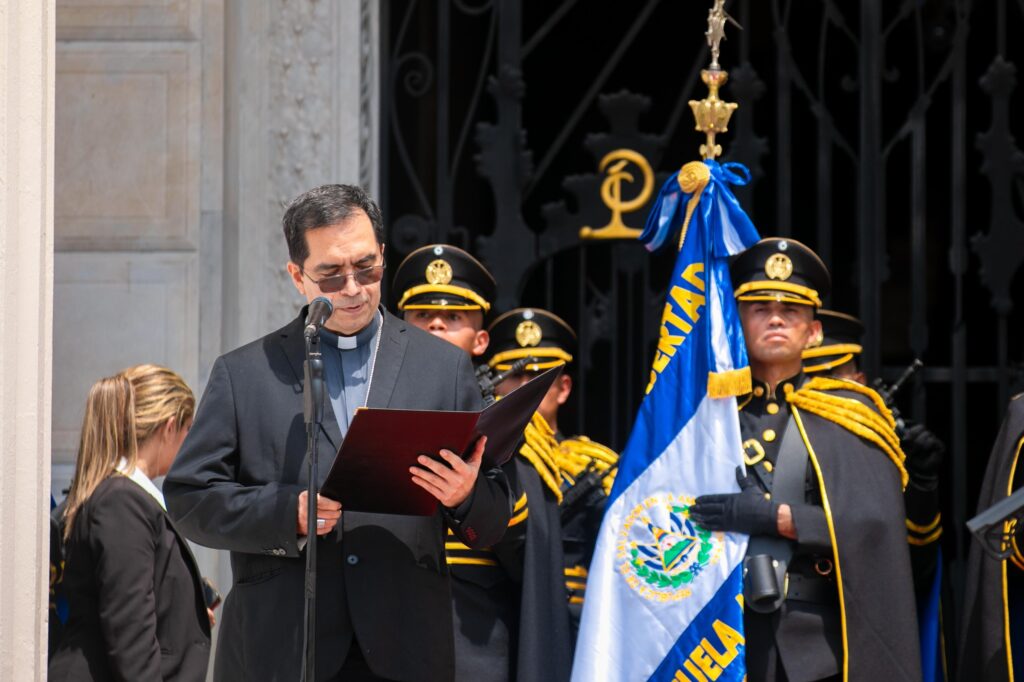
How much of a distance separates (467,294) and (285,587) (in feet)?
7.42

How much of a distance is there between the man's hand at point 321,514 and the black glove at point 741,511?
1846 millimetres

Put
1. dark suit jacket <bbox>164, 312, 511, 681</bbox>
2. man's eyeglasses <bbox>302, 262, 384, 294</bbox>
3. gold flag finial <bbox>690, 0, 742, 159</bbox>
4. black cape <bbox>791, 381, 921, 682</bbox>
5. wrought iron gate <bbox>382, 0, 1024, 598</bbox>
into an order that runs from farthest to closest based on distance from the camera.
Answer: wrought iron gate <bbox>382, 0, 1024, 598</bbox> < gold flag finial <bbox>690, 0, 742, 159</bbox> < black cape <bbox>791, 381, 921, 682</bbox> < man's eyeglasses <bbox>302, 262, 384, 294</bbox> < dark suit jacket <bbox>164, 312, 511, 681</bbox>

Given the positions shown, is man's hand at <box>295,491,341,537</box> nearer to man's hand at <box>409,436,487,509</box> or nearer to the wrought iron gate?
man's hand at <box>409,436,487,509</box>

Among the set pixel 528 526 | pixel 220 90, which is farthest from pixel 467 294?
pixel 220 90

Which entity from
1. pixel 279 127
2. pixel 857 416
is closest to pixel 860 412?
pixel 857 416

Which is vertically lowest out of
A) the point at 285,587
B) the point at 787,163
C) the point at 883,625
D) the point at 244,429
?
the point at 883,625

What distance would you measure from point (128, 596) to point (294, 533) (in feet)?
4.01

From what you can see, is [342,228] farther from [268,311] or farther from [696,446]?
[268,311]

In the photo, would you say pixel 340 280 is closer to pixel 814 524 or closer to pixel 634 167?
pixel 814 524

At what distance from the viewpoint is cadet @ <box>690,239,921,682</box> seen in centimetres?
524

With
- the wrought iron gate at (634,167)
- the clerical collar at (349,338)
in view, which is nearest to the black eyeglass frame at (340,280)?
the clerical collar at (349,338)

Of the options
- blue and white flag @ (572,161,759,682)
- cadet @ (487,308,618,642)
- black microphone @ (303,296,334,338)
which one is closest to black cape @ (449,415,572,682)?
blue and white flag @ (572,161,759,682)

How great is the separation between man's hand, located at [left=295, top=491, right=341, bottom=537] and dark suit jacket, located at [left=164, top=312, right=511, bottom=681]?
0.02 metres

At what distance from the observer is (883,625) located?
207 inches
